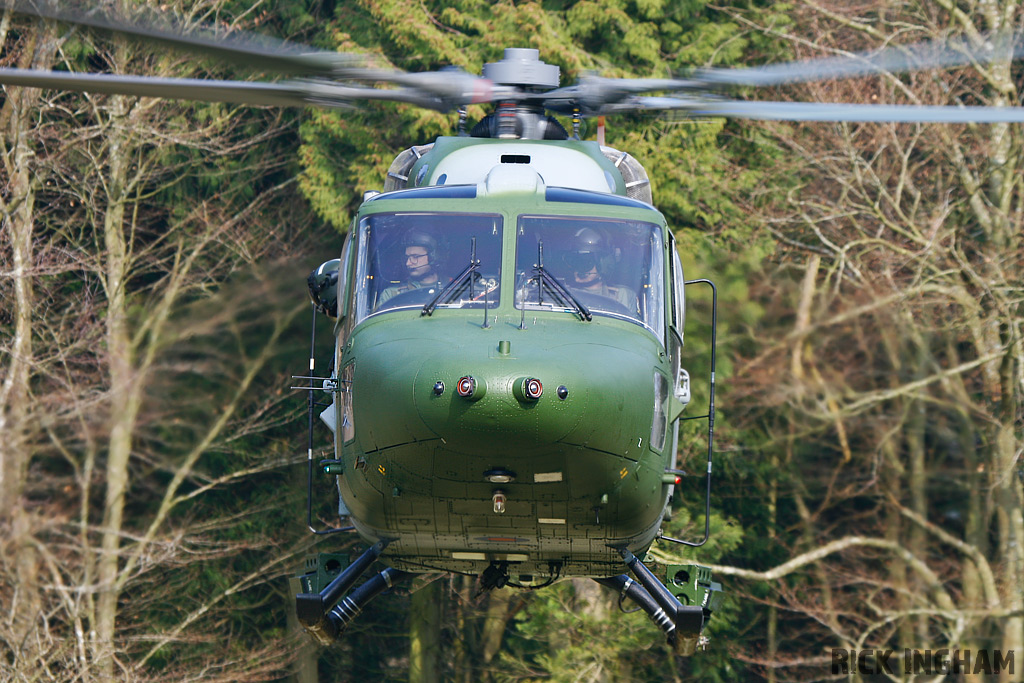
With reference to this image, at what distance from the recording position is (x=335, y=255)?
20984 millimetres

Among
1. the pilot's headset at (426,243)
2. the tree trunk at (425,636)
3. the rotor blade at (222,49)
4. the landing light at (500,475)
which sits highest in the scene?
the rotor blade at (222,49)

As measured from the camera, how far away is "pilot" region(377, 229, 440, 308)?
9.16 metres

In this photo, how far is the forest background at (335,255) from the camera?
19.6 m

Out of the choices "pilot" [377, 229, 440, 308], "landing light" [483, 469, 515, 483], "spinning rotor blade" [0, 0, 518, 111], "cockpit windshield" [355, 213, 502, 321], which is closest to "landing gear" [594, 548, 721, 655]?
"landing light" [483, 469, 515, 483]

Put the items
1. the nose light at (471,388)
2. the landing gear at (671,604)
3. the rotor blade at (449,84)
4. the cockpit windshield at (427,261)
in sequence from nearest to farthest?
the nose light at (471,388), the cockpit windshield at (427,261), the landing gear at (671,604), the rotor blade at (449,84)

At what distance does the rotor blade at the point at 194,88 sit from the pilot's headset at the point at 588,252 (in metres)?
1.64

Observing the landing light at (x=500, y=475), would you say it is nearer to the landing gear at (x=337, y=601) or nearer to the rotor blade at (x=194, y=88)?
the landing gear at (x=337, y=601)

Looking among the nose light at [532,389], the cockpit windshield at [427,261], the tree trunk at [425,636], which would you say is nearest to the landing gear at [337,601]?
the cockpit windshield at [427,261]

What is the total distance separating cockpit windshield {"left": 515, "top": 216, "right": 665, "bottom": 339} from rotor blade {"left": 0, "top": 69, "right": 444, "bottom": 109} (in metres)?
1.47

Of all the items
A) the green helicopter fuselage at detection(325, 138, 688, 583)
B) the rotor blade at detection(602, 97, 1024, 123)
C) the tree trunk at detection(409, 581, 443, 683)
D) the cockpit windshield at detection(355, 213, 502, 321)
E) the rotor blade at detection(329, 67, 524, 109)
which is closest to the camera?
the green helicopter fuselage at detection(325, 138, 688, 583)

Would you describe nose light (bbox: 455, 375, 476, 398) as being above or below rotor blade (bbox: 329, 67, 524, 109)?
below

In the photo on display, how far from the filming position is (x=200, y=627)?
2095 centimetres

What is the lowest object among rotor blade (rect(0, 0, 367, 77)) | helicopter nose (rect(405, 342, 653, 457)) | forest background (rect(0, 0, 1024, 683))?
forest background (rect(0, 0, 1024, 683))

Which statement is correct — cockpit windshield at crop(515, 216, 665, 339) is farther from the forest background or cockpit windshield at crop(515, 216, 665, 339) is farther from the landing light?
the forest background
